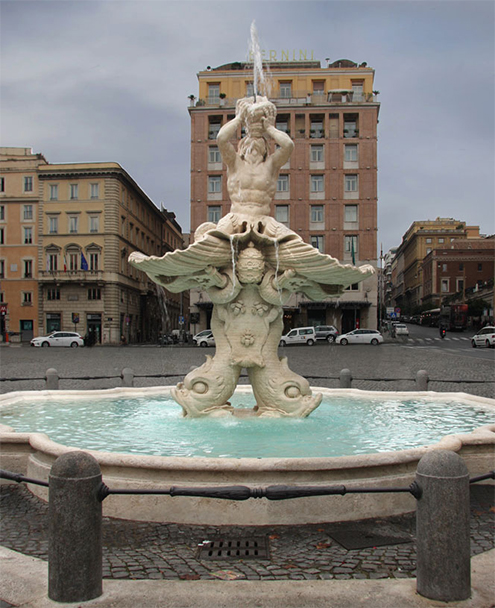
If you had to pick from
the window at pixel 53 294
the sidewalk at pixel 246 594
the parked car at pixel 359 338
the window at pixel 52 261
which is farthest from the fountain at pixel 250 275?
the window at pixel 52 261

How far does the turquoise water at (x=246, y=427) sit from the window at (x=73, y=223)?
1693 inches

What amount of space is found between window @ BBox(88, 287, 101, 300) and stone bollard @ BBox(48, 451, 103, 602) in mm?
46541

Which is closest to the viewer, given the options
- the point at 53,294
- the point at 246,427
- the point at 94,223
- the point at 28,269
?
the point at 246,427

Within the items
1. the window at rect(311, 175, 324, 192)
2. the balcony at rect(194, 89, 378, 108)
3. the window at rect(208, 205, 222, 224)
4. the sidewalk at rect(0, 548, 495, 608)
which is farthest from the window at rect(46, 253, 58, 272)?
the sidewalk at rect(0, 548, 495, 608)

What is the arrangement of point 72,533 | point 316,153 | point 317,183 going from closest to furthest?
point 72,533 < point 317,183 < point 316,153

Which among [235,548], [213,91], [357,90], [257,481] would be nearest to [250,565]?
[235,548]

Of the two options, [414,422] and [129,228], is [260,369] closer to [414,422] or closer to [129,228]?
[414,422]

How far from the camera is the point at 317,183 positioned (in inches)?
1767

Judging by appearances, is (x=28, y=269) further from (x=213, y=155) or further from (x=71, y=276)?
(x=213, y=155)

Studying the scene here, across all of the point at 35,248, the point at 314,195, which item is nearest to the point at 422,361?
the point at 314,195

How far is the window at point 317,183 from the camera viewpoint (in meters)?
44.8

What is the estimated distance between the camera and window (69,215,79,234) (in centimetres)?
4947

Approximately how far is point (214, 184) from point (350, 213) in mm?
10995

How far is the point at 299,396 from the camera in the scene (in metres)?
7.41
